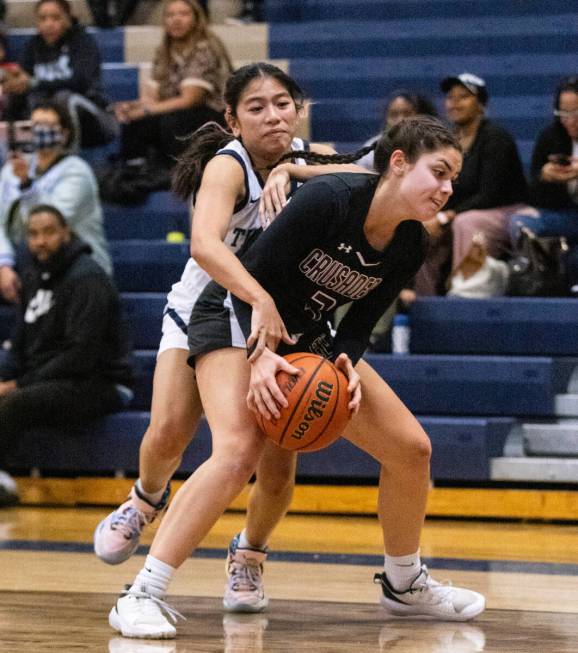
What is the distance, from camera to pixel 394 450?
3.51 meters

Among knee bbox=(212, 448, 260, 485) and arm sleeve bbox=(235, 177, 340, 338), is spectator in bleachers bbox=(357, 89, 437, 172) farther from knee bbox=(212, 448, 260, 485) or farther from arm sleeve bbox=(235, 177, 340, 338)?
knee bbox=(212, 448, 260, 485)

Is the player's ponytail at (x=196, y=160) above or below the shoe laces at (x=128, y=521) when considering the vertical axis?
above

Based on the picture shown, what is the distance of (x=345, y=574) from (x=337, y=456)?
1.63 meters

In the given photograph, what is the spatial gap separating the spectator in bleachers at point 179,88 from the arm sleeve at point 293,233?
3.91 metres

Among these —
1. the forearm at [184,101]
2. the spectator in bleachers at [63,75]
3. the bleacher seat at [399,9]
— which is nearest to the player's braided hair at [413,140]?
the forearm at [184,101]

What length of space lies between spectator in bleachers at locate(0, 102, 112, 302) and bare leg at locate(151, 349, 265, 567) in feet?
11.8

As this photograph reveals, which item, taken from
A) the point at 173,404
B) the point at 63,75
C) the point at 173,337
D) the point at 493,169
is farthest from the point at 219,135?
the point at 63,75

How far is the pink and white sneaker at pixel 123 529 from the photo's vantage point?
402 centimetres

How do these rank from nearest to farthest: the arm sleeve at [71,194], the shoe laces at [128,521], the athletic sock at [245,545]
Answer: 1. the athletic sock at [245,545]
2. the shoe laces at [128,521]
3. the arm sleeve at [71,194]

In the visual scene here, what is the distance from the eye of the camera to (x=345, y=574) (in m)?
4.50

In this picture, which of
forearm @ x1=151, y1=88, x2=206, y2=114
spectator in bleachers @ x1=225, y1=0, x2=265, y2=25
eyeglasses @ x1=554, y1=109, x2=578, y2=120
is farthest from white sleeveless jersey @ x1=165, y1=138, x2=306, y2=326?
spectator in bleachers @ x1=225, y1=0, x2=265, y2=25

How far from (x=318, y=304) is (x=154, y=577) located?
79cm

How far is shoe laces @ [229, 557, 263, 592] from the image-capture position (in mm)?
3822

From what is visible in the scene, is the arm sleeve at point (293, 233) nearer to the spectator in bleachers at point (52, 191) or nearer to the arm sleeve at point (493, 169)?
the arm sleeve at point (493, 169)
